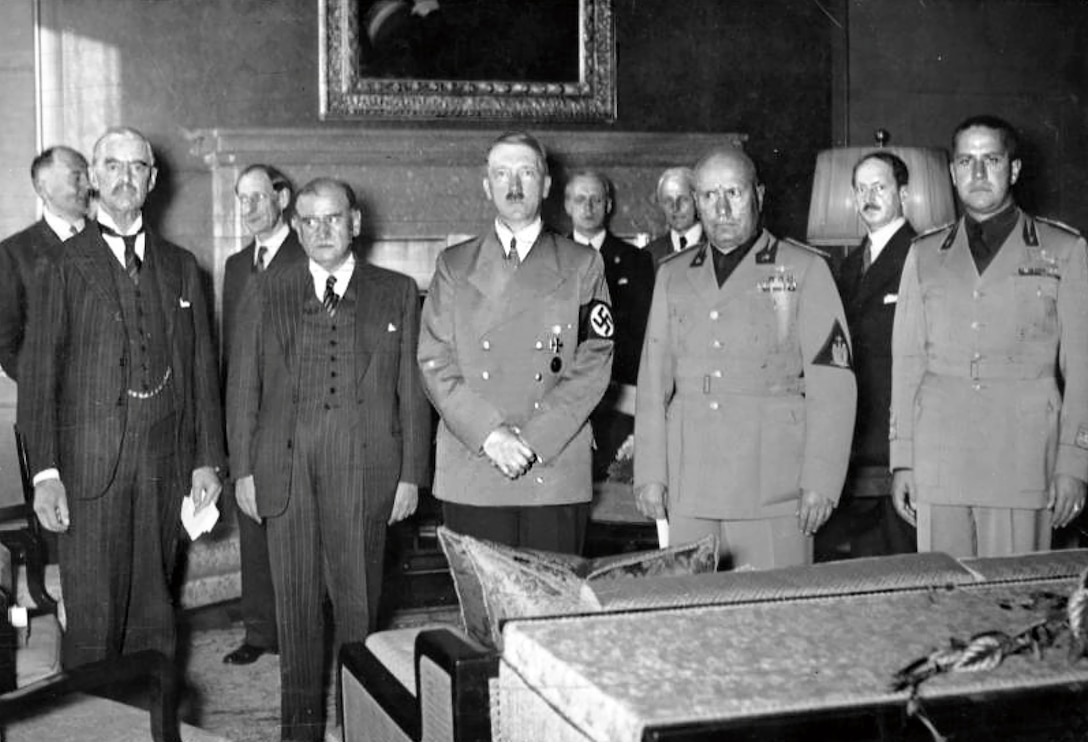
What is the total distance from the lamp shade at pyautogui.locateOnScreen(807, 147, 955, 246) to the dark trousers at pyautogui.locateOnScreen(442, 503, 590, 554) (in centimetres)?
230

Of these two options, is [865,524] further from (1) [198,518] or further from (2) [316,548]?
(1) [198,518]

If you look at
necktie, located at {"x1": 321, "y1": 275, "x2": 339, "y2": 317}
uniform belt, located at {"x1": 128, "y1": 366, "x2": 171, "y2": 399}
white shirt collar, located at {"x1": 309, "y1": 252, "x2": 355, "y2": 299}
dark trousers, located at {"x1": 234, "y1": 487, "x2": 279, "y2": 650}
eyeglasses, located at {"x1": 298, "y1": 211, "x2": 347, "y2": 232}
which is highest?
eyeglasses, located at {"x1": 298, "y1": 211, "x2": 347, "y2": 232}

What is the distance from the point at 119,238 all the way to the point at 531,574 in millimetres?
1869

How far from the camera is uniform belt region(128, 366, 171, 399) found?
3254 mm

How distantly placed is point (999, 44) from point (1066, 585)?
19.1ft

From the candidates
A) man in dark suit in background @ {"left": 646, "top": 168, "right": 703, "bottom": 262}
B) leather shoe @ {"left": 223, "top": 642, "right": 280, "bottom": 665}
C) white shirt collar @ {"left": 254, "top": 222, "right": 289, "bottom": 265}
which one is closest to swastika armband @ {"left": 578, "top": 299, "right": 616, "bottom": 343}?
leather shoe @ {"left": 223, "top": 642, "right": 280, "bottom": 665}

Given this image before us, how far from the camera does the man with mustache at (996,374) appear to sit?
3.06 meters

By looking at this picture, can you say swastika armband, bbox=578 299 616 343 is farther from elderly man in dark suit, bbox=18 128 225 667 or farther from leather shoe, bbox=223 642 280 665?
leather shoe, bbox=223 642 280 665

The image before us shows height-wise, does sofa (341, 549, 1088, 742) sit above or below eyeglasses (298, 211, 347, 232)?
below

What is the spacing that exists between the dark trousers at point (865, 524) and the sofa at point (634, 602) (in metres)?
1.73

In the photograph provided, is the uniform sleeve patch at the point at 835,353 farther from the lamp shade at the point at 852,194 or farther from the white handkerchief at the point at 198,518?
the lamp shade at the point at 852,194

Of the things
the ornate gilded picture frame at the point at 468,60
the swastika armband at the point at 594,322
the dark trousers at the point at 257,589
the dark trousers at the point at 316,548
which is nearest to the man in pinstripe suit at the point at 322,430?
the dark trousers at the point at 316,548

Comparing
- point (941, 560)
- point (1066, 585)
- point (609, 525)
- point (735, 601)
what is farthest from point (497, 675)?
point (609, 525)

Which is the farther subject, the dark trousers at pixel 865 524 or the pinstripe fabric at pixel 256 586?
the pinstripe fabric at pixel 256 586
